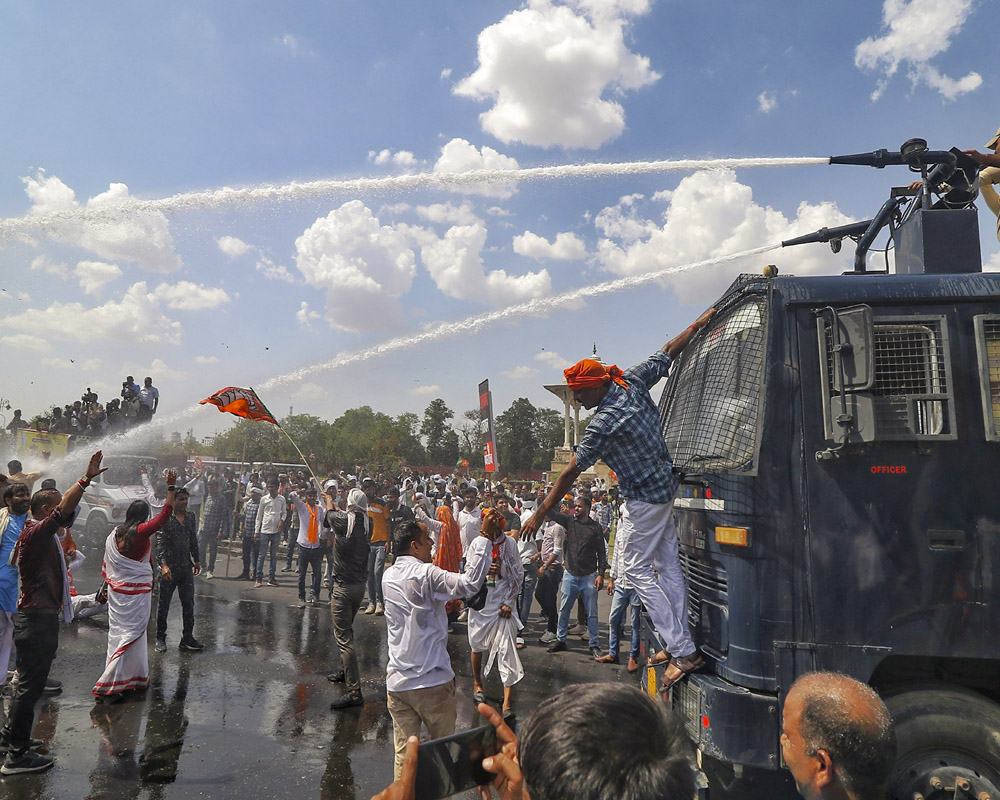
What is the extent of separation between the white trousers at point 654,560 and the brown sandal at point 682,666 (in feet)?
0.64

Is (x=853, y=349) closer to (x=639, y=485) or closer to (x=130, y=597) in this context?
(x=639, y=485)

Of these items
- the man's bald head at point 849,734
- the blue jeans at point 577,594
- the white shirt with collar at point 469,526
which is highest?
the man's bald head at point 849,734

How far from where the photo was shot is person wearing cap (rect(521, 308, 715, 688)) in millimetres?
3723

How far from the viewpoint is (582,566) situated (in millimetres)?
8398

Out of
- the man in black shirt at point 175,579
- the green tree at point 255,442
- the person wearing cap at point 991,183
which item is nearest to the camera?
the person wearing cap at point 991,183

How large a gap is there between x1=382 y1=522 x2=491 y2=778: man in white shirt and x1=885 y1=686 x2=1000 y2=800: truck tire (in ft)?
7.57

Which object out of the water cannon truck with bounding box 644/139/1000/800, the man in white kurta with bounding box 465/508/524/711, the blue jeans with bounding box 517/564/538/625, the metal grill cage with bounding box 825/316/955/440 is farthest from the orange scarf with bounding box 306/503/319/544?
the metal grill cage with bounding box 825/316/955/440

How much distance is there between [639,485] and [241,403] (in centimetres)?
634

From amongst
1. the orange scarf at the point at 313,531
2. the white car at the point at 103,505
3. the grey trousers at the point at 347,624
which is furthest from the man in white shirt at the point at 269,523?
the grey trousers at the point at 347,624

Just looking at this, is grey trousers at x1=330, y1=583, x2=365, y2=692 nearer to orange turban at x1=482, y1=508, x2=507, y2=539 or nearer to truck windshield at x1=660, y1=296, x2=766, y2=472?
orange turban at x1=482, y1=508, x2=507, y2=539

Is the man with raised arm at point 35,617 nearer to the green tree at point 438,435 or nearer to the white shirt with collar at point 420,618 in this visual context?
the white shirt with collar at point 420,618

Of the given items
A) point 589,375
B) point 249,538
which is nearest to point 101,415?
point 249,538

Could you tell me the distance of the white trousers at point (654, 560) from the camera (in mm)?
3697

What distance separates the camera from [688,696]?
353cm
